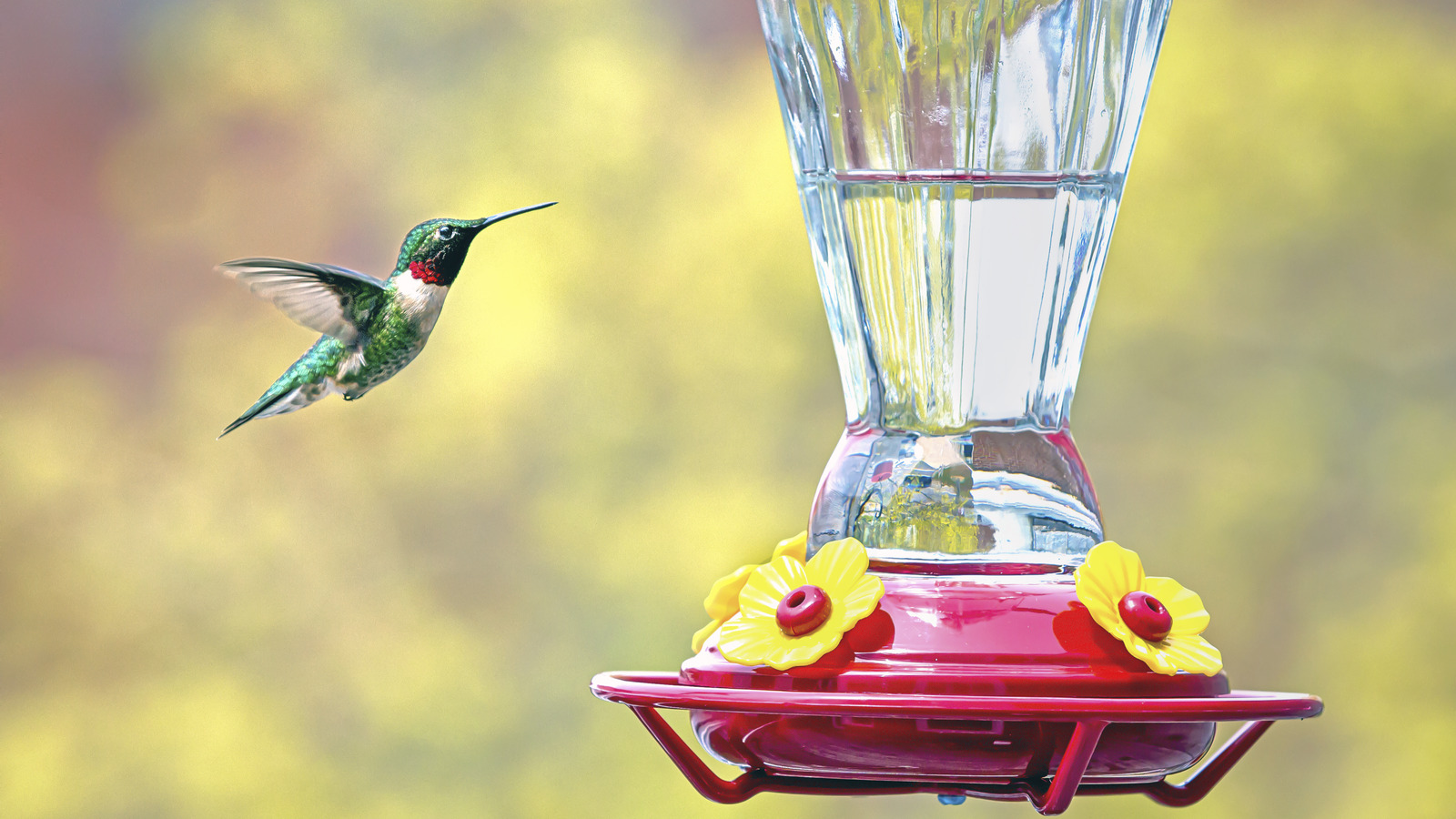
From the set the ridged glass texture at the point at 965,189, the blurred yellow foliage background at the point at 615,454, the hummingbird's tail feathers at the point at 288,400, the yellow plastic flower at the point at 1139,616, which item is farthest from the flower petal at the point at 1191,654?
the blurred yellow foliage background at the point at 615,454

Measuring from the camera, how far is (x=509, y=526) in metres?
5.04

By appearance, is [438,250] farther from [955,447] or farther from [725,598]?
[955,447]

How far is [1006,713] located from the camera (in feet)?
Answer: 3.08

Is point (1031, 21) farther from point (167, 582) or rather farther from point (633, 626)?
point (167, 582)

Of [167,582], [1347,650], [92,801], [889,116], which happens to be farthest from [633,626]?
[889,116]

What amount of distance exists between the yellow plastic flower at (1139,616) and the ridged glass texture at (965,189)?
0.09 meters

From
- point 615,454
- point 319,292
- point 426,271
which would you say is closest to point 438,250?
point 426,271

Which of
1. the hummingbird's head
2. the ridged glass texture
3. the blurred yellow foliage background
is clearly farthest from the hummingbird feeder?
the blurred yellow foliage background

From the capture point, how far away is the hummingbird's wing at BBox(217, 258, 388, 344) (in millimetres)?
1585

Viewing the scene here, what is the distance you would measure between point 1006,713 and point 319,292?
1073 mm

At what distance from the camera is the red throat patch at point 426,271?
65.9 inches

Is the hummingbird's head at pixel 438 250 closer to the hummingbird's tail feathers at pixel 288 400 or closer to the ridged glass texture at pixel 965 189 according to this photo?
the hummingbird's tail feathers at pixel 288 400

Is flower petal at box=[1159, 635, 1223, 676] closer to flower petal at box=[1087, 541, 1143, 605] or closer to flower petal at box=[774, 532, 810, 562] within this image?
flower petal at box=[1087, 541, 1143, 605]

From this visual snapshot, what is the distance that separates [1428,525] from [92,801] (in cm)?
452
